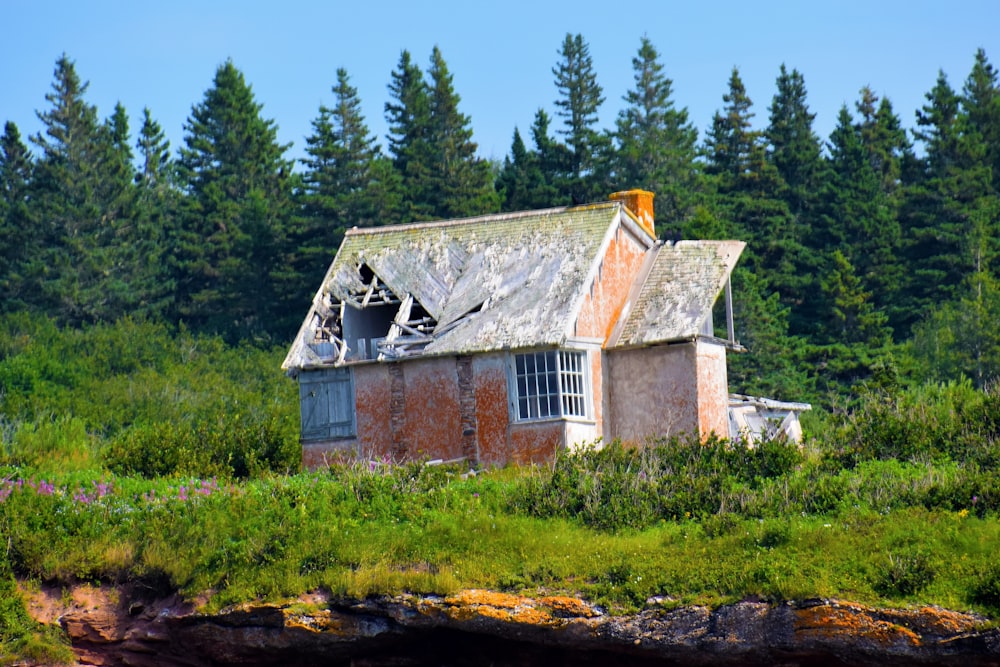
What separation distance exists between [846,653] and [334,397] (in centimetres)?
1419

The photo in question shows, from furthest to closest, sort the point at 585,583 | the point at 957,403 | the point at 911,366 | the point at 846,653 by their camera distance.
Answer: the point at 911,366 → the point at 957,403 → the point at 585,583 → the point at 846,653

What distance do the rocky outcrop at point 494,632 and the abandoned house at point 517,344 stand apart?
733 cm

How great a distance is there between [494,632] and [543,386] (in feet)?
27.6

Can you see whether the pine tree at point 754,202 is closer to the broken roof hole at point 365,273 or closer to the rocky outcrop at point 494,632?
the broken roof hole at point 365,273

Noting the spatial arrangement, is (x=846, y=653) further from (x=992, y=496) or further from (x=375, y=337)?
(x=375, y=337)

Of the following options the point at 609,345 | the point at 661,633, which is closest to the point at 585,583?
the point at 661,633

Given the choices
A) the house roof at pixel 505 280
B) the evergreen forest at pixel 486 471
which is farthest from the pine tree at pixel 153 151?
the house roof at pixel 505 280

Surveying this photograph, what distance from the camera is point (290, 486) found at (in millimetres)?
26984

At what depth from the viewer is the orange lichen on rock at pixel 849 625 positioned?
21.0 m

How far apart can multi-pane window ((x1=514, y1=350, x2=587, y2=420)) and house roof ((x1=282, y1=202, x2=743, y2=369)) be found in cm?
44

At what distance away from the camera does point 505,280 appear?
32.6 meters

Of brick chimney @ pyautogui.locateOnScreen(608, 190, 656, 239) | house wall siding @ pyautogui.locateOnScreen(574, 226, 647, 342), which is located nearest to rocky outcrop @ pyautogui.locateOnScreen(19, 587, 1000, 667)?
house wall siding @ pyautogui.locateOnScreen(574, 226, 647, 342)

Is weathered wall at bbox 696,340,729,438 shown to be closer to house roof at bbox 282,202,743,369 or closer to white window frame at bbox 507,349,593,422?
house roof at bbox 282,202,743,369

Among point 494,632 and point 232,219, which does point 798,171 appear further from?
point 494,632
